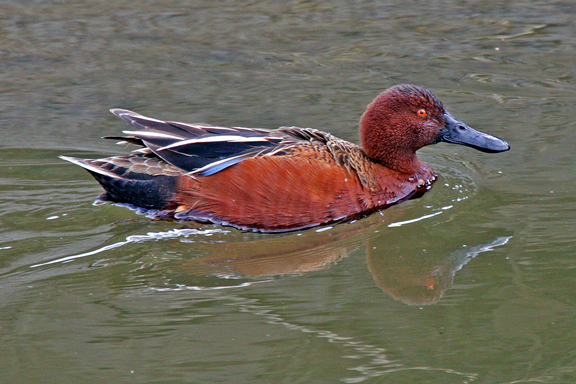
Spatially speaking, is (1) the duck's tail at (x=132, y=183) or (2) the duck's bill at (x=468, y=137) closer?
(1) the duck's tail at (x=132, y=183)

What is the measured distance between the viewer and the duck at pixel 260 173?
588 centimetres

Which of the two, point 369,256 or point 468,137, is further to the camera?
point 468,137

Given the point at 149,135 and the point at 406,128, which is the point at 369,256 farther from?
the point at 149,135

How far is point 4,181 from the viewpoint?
677cm

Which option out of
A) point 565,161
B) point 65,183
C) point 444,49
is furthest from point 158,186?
point 444,49

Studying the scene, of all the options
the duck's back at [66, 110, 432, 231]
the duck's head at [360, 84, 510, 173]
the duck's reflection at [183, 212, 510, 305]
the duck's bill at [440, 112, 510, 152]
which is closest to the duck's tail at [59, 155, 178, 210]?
the duck's back at [66, 110, 432, 231]

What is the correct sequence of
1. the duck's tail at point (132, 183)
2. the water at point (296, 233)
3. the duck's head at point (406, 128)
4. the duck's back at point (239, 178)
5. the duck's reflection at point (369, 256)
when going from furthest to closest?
the duck's head at point (406, 128) → the duck's tail at point (132, 183) → the duck's back at point (239, 178) → the duck's reflection at point (369, 256) → the water at point (296, 233)

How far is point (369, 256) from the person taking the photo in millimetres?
5449

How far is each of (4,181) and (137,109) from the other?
6.34 ft

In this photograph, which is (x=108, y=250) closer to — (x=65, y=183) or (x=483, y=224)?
(x=65, y=183)

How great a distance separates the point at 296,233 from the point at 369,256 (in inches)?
27.2

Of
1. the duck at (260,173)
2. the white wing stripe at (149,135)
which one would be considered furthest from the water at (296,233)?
the white wing stripe at (149,135)

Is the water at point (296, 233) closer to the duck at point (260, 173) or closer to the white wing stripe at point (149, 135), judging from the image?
the duck at point (260, 173)

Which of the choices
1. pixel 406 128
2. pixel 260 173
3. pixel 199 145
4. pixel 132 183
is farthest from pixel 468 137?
pixel 132 183
